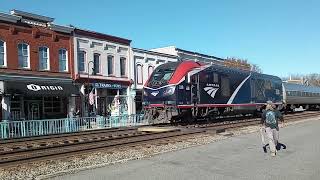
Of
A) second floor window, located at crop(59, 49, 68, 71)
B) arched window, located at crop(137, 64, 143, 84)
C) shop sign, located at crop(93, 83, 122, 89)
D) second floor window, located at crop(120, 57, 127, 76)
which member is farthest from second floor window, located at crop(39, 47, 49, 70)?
arched window, located at crop(137, 64, 143, 84)

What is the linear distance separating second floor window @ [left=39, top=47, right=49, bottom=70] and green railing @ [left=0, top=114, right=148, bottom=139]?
6.95 m

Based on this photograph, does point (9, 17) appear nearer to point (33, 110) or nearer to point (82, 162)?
point (33, 110)

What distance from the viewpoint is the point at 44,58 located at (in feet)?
108

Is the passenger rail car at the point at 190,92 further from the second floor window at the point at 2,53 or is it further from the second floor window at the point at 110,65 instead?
the second floor window at the point at 110,65

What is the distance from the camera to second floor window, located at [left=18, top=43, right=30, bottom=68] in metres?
31.1

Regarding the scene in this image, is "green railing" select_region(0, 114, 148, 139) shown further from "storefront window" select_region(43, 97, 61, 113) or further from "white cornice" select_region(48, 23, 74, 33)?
"white cornice" select_region(48, 23, 74, 33)

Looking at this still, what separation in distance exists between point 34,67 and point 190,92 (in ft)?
44.6

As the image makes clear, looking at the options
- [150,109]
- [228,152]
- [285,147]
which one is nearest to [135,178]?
[228,152]

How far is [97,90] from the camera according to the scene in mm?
37031

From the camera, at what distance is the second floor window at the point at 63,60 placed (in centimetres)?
3416

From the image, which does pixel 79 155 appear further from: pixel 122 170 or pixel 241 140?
pixel 241 140

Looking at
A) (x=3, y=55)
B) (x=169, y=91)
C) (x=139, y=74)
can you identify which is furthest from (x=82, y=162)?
(x=139, y=74)

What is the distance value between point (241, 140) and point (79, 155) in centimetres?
689

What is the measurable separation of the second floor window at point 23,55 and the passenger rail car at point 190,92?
11.4m
